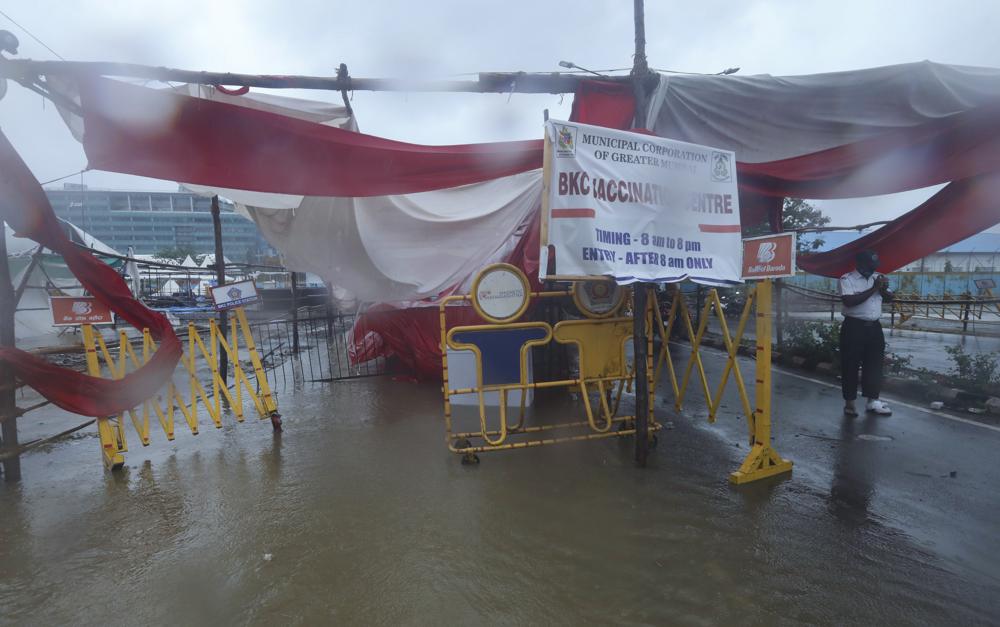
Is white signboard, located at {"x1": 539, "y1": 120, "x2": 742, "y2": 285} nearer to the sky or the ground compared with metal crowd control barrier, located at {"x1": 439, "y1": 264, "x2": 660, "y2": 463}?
nearer to the sky

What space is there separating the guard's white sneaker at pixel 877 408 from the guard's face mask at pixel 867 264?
63.6 inches

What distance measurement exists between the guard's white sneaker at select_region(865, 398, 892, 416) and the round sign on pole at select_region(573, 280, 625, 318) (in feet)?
12.2

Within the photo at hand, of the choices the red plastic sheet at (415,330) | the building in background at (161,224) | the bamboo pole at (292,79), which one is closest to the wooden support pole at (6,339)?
the bamboo pole at (292,79)

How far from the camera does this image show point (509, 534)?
11.6 feet

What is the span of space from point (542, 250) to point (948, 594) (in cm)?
312

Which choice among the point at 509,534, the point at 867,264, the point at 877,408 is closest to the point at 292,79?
the point at 509,534

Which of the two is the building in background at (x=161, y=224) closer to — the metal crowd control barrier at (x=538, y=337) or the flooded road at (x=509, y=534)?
the flooded road at (x=509, y=534)

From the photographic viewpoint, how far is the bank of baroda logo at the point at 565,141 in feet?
12.3

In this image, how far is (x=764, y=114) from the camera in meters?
4.61

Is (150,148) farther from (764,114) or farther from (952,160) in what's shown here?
(952,160)

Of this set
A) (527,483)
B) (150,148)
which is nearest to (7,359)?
(150,148)

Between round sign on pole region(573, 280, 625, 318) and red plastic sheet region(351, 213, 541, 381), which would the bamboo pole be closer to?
round sign on pole region(573, 280, 625, 318)

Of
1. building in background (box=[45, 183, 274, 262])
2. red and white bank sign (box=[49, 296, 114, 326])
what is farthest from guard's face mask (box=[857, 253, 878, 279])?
building in background (box=[45, 183, 274, 262])

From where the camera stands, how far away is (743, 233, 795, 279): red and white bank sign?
152 inches
